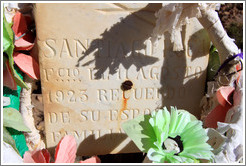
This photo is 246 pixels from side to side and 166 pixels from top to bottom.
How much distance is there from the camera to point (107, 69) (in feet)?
2.58

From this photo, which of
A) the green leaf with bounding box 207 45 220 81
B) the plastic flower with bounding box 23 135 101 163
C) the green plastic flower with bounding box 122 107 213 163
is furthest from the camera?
the green leaf with bounding box 207 45 220 81

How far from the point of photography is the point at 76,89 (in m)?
0.80

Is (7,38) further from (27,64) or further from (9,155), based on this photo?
(9,155)

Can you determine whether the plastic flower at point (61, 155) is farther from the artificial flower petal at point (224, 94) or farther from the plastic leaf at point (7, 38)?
the artificial flower petal at point (224, 94)

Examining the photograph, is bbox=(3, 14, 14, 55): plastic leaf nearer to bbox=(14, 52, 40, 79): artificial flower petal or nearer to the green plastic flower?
bbox=(14, 52, 40, 79): artificial flower petal

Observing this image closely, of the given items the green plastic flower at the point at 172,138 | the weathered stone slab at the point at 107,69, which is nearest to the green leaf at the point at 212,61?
the weathered stone slab at the point at 107,69

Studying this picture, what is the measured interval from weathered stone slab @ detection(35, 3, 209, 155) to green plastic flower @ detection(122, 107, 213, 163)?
0.22 m

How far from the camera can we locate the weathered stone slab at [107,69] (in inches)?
28.3

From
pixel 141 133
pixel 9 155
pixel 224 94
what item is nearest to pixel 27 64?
pixel 9 155

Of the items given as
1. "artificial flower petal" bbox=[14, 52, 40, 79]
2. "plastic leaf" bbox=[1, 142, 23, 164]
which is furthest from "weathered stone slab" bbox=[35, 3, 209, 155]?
"plastic leaf" bbox=[1, 142, 23, 164]

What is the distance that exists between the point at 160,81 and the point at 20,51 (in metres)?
0.48

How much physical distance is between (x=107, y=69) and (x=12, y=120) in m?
0.33

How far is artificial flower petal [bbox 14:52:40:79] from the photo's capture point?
73 cm

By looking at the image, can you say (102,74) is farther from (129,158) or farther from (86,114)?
(129,158)
